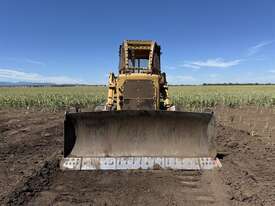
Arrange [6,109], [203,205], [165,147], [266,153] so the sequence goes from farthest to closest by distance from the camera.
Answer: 1. [6,109]
2. [266,153]
3. [165,147]
4. [203,205]

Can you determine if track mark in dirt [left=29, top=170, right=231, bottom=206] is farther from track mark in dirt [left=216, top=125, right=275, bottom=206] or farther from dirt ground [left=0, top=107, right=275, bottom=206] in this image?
track mark in dirt [left=216, top=125, right=275, bottom=206]

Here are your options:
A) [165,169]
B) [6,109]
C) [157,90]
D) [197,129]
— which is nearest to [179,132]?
[197,129]

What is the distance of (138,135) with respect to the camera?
7031 millimetres

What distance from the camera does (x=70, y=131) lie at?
22.7ft

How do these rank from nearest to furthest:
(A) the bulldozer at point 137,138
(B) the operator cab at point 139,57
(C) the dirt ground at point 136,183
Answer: (C) the dirt ground at point 136,183, (A) the bulldozer at point 137,138, (B) the operator cab at point 139,57

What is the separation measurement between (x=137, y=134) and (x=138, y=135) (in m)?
0.03

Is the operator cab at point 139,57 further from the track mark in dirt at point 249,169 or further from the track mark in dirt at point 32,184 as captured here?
the track mark in dirt at point 32,184

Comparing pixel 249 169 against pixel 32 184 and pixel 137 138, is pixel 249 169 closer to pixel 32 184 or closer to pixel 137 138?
pixel 137 138

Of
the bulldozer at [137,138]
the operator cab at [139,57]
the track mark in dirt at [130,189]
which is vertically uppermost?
the operator cab at [139,57]

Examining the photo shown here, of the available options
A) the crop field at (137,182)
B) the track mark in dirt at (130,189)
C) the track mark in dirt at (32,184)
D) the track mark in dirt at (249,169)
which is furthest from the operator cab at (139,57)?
the track mark in dirt at (130,189)

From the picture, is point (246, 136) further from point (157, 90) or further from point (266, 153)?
point (157, 90)

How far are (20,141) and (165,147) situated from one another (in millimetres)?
4718

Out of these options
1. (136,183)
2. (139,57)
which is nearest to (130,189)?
(136,183)

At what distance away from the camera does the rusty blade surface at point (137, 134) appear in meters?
6.88
